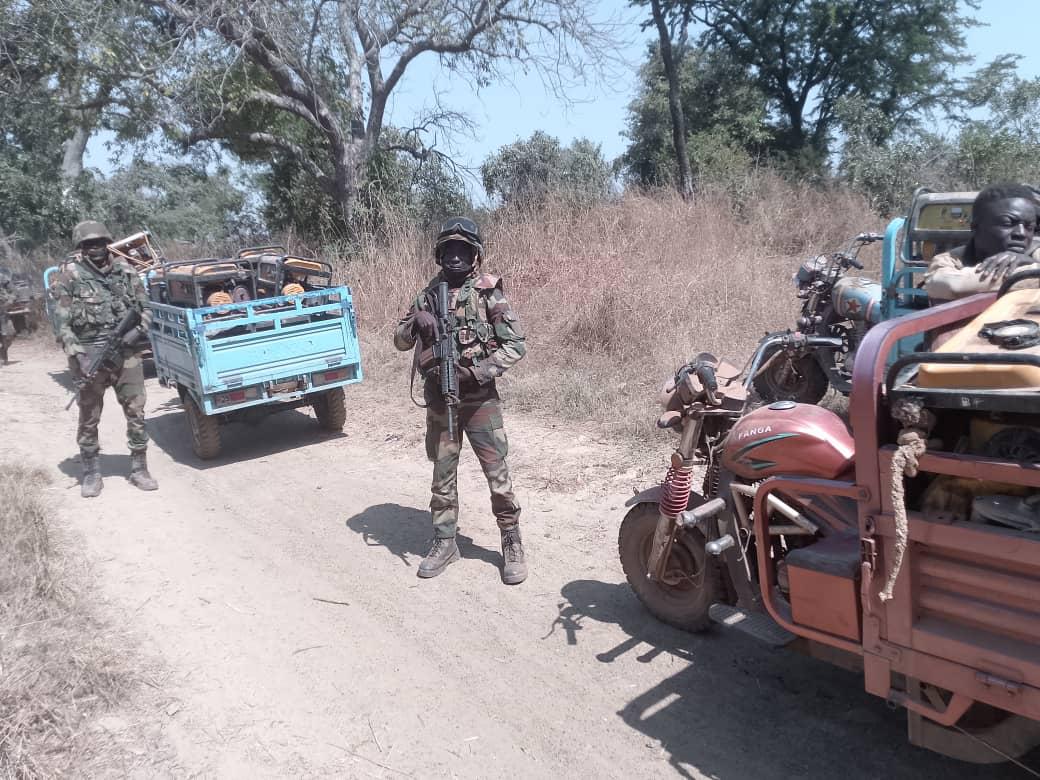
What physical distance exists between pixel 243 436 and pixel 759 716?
20.6ft

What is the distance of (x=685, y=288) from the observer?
931 cm

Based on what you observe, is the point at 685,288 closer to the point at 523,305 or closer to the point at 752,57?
the point at 523,305

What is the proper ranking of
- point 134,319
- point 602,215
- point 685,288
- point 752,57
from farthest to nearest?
point 752,57, point 602,215, point 685,288, point 134,319

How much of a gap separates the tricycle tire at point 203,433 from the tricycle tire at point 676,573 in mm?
4581

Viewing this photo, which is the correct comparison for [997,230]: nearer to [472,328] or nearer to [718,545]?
[718,545]

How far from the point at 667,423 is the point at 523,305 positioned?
24.1 feet

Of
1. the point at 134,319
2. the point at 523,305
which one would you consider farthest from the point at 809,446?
the point at 523,305

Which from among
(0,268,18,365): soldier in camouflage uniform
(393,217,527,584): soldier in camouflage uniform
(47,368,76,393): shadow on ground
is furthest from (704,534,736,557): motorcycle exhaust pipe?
(0,268,18,365): soldier in camouflage uniform

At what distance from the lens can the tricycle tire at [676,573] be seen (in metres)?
3.39

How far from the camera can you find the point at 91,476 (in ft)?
20.9

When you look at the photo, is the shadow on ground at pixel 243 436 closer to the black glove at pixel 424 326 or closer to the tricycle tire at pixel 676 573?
the black glove at pixel 424 326

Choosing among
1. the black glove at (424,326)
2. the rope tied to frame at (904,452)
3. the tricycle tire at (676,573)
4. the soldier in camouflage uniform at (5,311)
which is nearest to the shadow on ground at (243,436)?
the black glove at (424,326)

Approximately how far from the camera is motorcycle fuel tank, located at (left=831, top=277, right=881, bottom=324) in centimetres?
614

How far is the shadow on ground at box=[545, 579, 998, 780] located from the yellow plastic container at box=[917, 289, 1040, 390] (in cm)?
137
